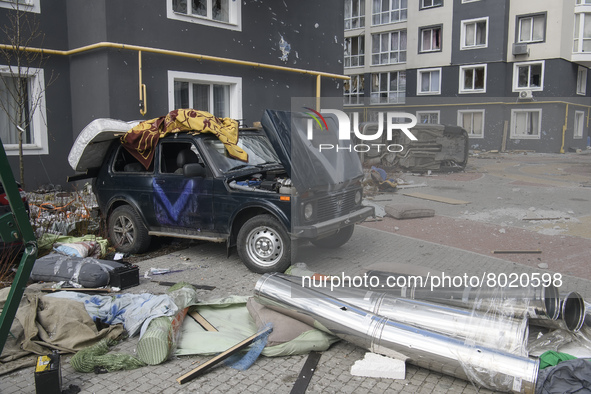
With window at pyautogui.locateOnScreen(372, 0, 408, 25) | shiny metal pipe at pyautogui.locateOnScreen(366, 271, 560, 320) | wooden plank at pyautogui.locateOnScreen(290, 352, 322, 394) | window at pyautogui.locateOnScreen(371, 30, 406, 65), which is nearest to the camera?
wooden plank at pyautogui.locateOnScreen(290, 352, 322, 394)

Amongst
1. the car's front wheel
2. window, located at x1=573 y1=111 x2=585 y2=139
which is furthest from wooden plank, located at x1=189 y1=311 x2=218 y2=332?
window, located at x1=573 y1=111 x2=585 y2=139

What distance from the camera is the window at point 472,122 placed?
1067cm

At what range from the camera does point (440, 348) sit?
3.57 meters

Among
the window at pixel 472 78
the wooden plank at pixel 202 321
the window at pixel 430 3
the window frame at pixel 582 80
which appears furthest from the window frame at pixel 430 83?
the wooden plank at pixel 202 321

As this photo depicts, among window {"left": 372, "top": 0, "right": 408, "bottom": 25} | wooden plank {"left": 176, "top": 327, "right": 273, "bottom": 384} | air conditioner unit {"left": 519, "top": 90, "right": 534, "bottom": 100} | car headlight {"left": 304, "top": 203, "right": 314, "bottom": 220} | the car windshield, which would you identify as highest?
window {"left": 372, "top": 0, "right": 408, "bottom": 25}

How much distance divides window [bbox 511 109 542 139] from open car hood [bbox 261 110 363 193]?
12.5 meters

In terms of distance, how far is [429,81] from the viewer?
1128 inches

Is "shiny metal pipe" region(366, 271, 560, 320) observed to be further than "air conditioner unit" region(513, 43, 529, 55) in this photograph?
No

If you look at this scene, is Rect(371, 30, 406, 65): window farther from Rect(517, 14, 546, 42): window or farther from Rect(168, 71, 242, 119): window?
Rect(168, 71, 242, 119): window

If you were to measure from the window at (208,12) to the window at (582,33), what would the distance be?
22.0 metres

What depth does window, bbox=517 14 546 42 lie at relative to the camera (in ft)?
76.6

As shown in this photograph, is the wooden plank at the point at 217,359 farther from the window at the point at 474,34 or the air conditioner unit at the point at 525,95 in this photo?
the window at the point at 474,34

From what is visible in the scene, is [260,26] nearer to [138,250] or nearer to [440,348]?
[138,250]

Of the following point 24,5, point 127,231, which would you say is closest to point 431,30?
point 24,5
